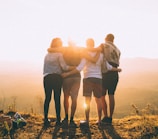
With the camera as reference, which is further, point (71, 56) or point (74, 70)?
point (71, 56)

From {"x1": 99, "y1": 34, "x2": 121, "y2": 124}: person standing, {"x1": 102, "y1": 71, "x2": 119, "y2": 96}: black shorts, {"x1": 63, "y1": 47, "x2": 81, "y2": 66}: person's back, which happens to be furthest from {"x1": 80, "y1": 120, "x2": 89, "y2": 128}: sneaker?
{"x1": 63, "y1": 47, "x2": 81, "y2": 66}: person's back

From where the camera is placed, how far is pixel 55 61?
7676mm

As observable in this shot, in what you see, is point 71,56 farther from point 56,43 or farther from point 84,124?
point 84,124

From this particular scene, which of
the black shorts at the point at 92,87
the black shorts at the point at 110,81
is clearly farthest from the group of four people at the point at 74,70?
the black shorts at the point at 110,81

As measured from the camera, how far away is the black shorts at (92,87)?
24.9 feet

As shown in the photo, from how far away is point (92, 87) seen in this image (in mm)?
7664

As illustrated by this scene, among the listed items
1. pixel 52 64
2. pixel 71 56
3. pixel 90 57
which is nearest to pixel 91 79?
pixel 90 57

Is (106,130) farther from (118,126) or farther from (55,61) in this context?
(55,61)

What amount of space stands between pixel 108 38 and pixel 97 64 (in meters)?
0.88

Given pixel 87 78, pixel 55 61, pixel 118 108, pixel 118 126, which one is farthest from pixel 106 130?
pixel 118 108

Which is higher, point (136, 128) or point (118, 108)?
point (136, 128)

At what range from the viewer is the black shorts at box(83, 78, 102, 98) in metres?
7.60

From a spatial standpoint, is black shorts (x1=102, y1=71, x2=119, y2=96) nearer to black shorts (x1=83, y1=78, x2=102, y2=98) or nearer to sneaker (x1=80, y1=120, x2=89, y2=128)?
black shorts (x1=83, y1=78, x2=102, y2=98)

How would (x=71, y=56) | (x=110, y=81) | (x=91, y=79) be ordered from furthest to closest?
Result: (x=110, y=81) < (x=71, y=56) < (x=91, y=79)
